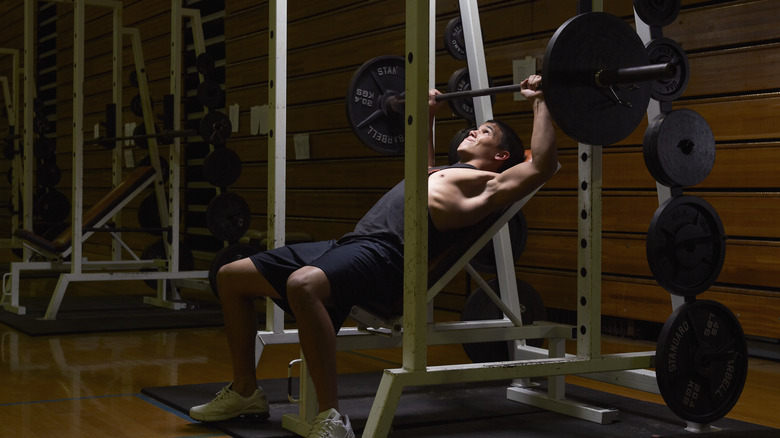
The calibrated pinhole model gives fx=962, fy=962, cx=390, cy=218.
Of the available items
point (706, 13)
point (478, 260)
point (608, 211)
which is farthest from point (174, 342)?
point (706, 13)

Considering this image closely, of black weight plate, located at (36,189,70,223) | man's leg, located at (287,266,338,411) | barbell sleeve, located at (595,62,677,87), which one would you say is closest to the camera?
barbell sleeve, located at (595,62,677,87)

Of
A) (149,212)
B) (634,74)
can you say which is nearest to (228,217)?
(149,212)

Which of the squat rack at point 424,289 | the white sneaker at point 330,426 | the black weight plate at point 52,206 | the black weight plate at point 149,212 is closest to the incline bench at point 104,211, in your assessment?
the black weight plate at point 149,212

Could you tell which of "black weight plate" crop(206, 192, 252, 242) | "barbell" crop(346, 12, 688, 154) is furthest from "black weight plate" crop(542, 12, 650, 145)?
"black weight plate" crop(206, 192, 252, 242)

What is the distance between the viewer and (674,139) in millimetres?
2584

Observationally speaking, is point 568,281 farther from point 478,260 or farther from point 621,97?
point 621,97

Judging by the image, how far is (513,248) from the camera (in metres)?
3.27

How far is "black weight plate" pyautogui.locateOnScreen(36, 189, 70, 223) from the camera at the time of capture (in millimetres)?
6906

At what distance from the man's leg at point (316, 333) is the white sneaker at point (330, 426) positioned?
1.4 inches

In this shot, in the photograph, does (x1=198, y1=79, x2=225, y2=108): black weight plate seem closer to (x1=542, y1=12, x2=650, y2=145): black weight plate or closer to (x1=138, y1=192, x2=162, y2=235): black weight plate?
(x1=138, y1=192, x2=162, y2=235): black weight plate

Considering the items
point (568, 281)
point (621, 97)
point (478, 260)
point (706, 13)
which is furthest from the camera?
point (568, 281)

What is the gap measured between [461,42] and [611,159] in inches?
51.2

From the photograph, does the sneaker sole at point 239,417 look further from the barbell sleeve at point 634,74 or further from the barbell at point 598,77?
the barbell sleeve at point 634,74

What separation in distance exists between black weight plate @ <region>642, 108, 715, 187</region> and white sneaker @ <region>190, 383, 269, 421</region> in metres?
1.26
